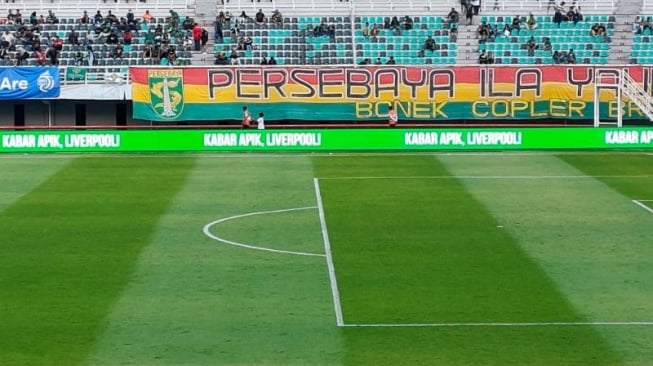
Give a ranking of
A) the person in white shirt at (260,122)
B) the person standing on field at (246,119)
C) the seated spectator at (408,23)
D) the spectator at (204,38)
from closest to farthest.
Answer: the person in white shirt at (260,122) → the person standing on field at (246,119) → the spectator at (204,38) → the seated spectator at (408,23)

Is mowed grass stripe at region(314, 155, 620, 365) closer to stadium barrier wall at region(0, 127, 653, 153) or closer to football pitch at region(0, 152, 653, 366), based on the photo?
football pitch at region(0, 152, 653, 366)

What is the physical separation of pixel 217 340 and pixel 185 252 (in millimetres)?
6213

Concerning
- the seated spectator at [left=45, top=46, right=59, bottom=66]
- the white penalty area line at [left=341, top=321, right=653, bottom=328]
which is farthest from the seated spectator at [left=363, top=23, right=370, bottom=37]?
the white penalty area line at [left=341, top=321, right=653, bottom=328]

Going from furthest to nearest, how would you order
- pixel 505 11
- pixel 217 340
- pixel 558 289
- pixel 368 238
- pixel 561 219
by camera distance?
pixel 505 11
pixel 561 219
pixel 368 238
pixel 558 289
pixel 217 340

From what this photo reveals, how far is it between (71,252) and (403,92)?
29.1 metres

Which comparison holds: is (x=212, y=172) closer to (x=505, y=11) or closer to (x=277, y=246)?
(x=277, y=246)

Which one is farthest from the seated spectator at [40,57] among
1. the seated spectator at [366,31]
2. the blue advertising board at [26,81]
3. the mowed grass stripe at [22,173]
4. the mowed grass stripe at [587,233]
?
the mowed grass stripe at [587,233]

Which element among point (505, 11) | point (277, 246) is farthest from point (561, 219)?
point (505, 11)

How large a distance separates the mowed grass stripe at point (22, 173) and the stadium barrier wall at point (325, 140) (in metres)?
1.59

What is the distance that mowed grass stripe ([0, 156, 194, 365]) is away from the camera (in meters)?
15.6

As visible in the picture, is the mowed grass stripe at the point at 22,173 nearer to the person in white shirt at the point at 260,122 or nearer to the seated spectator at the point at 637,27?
the person in white shirt at the point at 260,122

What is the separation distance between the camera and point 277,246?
22141 millimetres

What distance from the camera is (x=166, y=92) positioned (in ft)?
159

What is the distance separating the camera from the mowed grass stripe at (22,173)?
1158 inches
